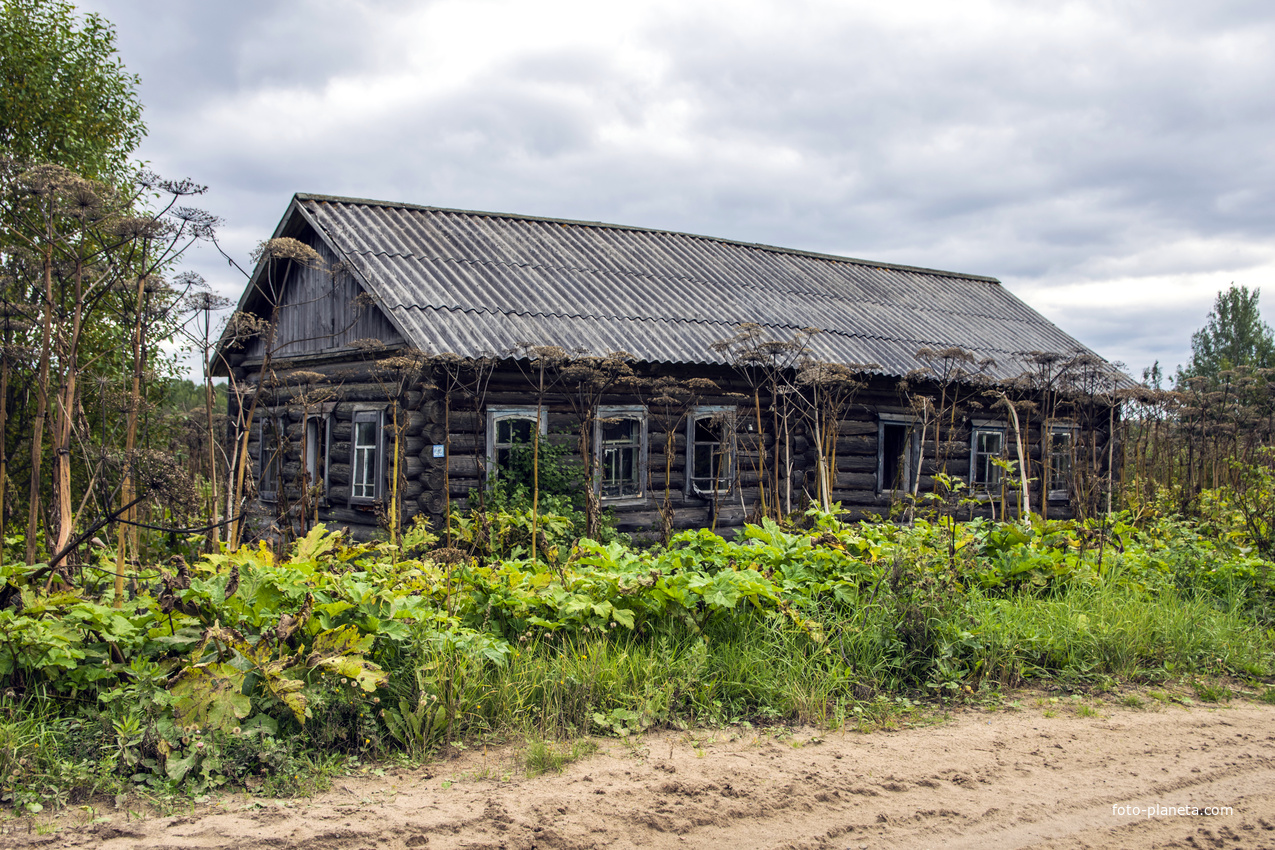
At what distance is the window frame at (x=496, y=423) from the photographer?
10.2 metres

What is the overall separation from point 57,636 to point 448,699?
1.73 m

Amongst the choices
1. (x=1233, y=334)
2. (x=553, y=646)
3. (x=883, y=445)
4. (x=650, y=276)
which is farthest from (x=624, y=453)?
(x=1233, y=334)

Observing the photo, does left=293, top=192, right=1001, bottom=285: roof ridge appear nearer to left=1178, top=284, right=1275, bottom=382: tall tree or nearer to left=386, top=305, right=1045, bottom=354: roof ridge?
left=386, top=305, right=1045, bottom=354: roof ridge

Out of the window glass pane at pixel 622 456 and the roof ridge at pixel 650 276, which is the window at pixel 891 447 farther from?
the window glass pane at pixel 622 456

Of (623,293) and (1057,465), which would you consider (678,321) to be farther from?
(1057,465)

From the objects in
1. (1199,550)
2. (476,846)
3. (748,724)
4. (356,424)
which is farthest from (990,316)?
(476,846)

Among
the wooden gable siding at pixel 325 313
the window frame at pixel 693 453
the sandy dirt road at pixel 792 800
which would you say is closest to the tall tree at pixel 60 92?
the wooden gable siding at pixel 325 313

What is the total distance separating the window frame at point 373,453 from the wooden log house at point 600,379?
0.04 m

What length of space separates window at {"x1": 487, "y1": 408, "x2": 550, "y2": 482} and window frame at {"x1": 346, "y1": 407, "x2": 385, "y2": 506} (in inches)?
59.9

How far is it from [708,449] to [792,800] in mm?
9409

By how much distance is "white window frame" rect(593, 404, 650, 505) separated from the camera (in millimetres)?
11008

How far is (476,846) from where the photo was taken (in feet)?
10.0

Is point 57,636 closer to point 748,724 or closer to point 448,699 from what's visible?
point 448,699

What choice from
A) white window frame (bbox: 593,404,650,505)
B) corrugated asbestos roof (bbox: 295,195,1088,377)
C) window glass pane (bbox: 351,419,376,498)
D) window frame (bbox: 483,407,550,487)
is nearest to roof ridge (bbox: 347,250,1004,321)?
corrugated asbestos roof (bbox: 295,195,1088,377)
